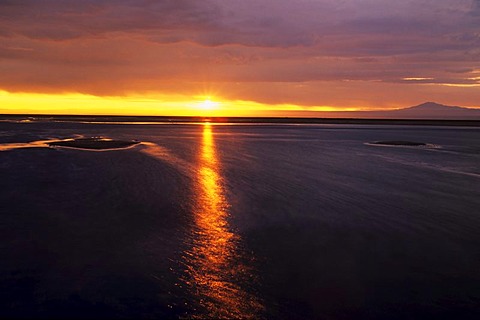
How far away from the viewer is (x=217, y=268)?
898 centimetres

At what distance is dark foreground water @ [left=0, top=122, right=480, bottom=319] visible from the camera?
7.46 meters

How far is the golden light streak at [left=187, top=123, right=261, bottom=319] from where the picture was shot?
284 inches

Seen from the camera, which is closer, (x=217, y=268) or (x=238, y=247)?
(x=217, y=268)

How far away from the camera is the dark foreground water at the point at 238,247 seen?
24.5 feet

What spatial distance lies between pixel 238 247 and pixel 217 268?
1.53 meters

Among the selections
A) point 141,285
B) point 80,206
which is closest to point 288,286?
point 141,285

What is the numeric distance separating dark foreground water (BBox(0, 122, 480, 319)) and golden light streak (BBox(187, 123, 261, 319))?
38 millimetres

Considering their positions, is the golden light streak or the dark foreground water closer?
the golden light streak

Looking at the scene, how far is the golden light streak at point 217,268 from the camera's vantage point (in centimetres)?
722

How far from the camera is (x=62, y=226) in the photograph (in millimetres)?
12070

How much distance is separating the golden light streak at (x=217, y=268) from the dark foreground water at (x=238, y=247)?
0.04 metres

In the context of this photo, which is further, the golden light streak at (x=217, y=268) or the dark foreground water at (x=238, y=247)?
the dark foreground water at (x=238, y=247)

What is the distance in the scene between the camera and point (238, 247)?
34.2 ft

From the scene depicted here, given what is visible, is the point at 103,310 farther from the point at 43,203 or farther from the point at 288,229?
the point at 43,203
